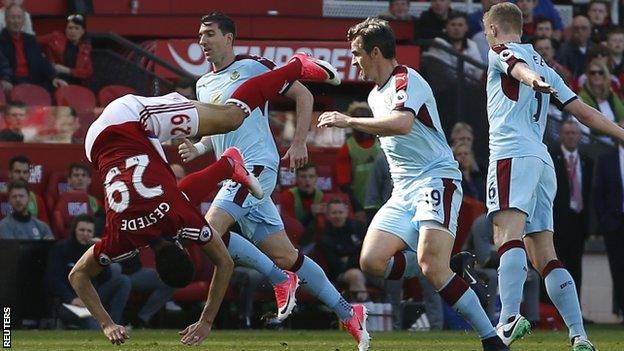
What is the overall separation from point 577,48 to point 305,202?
5.26 metres

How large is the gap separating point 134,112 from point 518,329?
292cm

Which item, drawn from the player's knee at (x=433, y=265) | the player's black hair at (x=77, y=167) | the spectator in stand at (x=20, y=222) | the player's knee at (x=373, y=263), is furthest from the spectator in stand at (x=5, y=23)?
the player's knee at (x=433, y=265)

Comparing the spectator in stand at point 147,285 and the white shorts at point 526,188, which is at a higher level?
the white shorts at point 526,188

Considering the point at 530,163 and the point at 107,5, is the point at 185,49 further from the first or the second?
the point at 530,163

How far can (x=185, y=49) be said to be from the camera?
19406 mm

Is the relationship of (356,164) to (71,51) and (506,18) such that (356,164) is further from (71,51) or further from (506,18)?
(506,18)

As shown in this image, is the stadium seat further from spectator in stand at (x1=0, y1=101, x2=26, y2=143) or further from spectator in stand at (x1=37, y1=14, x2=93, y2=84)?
spectator in stand at (x1=0, y1=101, x2=26, y2=143)

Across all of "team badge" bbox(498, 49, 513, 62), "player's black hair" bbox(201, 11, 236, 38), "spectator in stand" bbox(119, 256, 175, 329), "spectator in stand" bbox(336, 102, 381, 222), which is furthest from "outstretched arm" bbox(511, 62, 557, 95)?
"spectator in stand" bbox(336, 102, 381, 222)

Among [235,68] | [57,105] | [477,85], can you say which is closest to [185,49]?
[57,105]

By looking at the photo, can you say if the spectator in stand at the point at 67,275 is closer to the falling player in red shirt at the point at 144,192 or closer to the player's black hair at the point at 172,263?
the player's black hair at the point at 172,263

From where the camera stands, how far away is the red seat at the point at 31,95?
1775 cm

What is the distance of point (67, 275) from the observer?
15711 millimetres

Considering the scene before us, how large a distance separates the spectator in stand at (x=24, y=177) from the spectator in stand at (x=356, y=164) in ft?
10.8

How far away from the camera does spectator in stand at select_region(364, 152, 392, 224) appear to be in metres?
16.3
